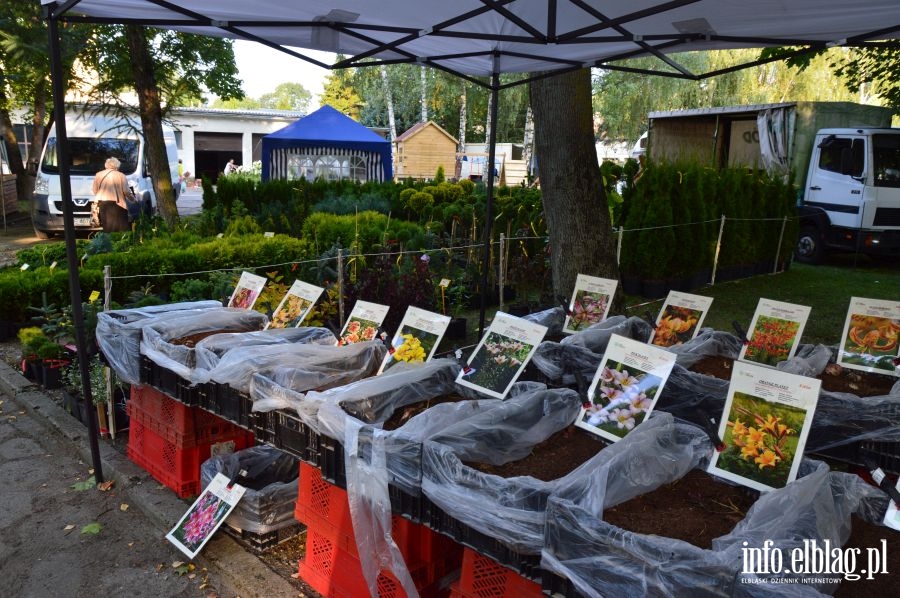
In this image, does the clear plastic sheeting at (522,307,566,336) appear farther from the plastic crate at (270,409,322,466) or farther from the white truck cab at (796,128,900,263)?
the white truck cab at (796,128,900,263)

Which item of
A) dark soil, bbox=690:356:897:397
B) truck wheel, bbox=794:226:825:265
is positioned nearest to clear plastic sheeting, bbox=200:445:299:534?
dark soil, bbox=690:356:897:397

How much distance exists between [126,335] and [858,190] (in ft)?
38.3

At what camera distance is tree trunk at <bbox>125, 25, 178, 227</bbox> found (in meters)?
10.2

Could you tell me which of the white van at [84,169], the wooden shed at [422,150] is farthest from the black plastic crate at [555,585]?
the wooden shed at [422,150]

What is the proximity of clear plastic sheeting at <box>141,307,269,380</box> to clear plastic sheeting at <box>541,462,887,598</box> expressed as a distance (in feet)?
7.11

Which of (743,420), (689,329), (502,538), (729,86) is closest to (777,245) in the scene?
(689,329)

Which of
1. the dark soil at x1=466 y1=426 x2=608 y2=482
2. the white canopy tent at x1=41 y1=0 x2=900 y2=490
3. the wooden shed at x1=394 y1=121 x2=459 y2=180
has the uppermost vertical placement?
the wooden shed at x1=394 y1=121 x2=459 y2=180

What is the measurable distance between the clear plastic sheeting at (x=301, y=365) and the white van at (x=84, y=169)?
11134 mm

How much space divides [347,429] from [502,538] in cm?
74

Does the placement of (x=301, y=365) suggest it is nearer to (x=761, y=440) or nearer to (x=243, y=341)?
(x=243, y=341)

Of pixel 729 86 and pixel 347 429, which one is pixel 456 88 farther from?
pixel 347 429

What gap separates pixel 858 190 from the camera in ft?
37.8

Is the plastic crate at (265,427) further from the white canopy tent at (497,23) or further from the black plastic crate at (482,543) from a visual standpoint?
the white canopy tent at (497,23)

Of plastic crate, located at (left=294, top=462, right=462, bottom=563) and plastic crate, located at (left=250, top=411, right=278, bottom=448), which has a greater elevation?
plastic crate, located at (left=250, top=411, right=278, bottom=448)
